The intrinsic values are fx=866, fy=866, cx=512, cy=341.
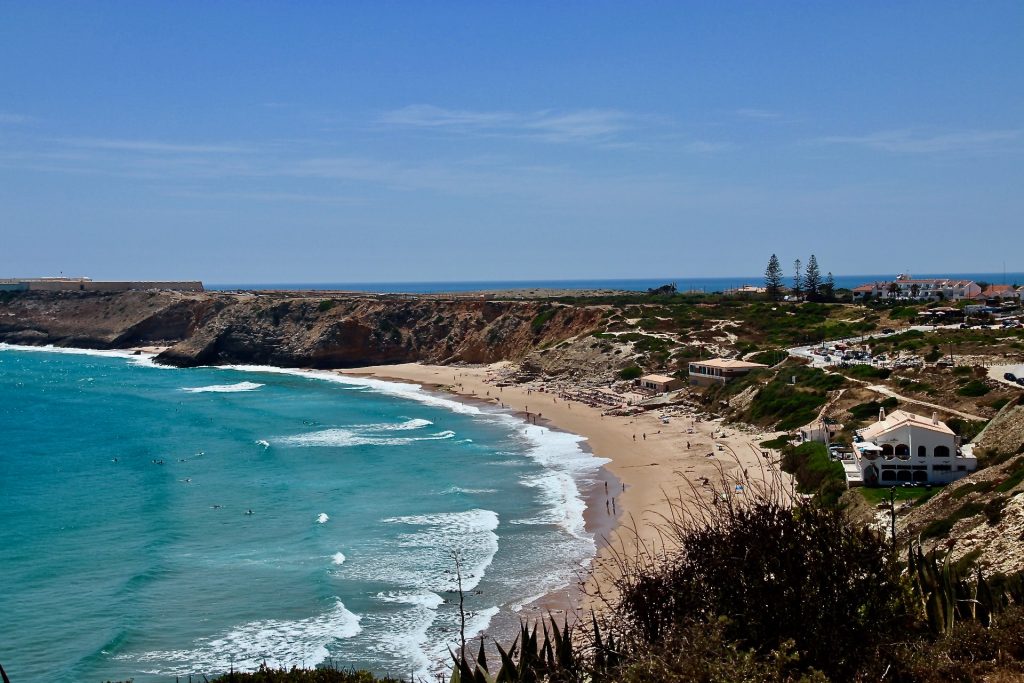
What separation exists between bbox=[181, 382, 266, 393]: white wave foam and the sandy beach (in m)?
17.8

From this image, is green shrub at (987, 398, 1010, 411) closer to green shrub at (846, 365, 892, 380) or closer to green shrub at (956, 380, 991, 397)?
green shrub at (956, 380, 991, 397)

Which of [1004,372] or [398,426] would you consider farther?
[398,426]

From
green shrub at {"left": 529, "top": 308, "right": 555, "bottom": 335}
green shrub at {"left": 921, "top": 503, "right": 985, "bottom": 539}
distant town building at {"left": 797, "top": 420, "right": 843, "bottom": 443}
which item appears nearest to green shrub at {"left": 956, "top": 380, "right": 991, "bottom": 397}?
distant town building at {"left": 797, "top": 420, "right": 843, "bottom": 443}

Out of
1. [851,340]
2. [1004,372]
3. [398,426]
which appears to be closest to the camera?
[1004,372]

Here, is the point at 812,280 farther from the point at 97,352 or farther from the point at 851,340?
the point at 97,352

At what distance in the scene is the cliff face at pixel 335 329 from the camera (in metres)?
80.2

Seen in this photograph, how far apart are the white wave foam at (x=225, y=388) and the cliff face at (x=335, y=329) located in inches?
478

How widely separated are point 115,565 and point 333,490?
10528mm

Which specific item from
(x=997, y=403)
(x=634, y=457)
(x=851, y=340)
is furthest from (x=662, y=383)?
(x=997, y=403)

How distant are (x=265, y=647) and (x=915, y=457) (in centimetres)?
2033

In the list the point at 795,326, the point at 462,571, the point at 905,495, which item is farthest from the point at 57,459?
the point at 795,326

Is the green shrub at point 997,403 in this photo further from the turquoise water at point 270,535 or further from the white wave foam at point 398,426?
the white wave foam at point 398,426

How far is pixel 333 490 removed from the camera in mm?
36469

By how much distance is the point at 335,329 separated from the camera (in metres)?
86.5
